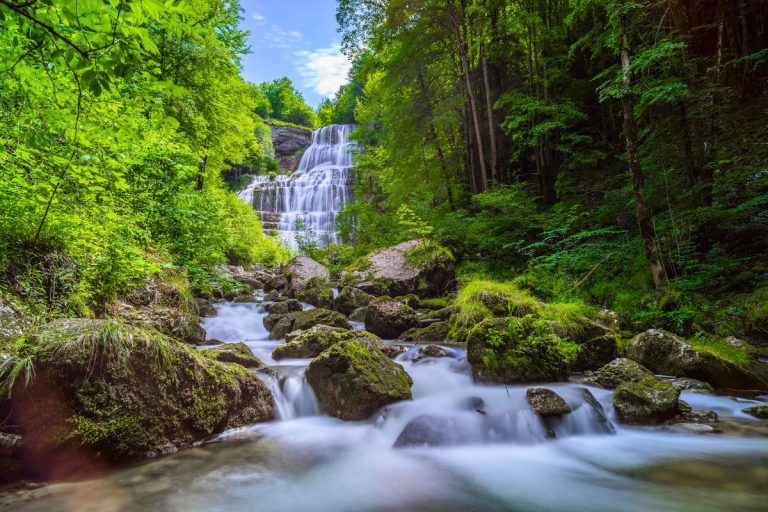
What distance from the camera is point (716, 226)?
792 centimetres

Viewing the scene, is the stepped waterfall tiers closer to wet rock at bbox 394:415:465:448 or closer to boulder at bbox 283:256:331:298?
boulder at bbox 283:256:331:298

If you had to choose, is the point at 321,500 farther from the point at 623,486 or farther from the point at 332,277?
the point at 332,277

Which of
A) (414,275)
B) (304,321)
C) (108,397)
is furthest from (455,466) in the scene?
(414,275)

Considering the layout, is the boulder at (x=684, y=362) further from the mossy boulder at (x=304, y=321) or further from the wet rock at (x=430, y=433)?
the mossy boulder at (x=304, y=321)

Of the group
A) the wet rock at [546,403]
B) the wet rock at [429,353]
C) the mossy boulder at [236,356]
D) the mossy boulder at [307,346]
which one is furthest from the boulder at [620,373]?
the mossy boulder at [236,356]

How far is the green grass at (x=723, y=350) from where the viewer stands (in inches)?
216

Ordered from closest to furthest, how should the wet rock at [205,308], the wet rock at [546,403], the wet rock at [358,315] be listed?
the wet rock at [546,403] < the wet rock at [358,315] < the wet rock at [205,308]

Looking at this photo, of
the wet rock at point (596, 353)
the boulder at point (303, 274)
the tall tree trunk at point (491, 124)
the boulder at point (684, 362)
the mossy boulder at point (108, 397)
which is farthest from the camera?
the boulder at point (303, 274)

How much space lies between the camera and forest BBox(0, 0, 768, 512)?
3.12 metres

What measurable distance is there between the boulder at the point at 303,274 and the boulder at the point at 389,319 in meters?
4.87

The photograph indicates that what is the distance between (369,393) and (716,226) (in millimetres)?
7999

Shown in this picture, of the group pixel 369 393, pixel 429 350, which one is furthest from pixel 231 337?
pixel 369 393

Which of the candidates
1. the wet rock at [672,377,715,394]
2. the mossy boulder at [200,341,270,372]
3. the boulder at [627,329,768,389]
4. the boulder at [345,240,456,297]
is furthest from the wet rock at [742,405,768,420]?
the boulder at [345,240,456,297]

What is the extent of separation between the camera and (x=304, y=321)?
30.0 feet
